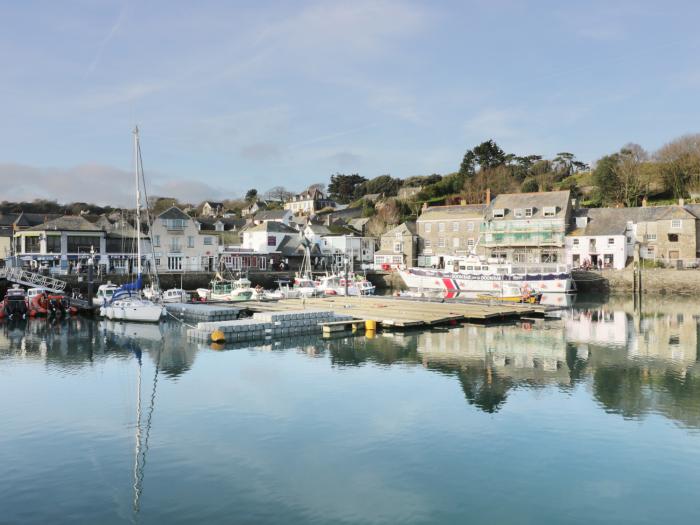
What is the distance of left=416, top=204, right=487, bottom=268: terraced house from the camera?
71.9 meters

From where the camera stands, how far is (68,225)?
183 ft

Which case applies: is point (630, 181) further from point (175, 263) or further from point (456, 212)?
point (175, 263)

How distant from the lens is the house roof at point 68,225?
2169 inches

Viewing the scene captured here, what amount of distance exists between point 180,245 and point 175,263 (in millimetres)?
1943

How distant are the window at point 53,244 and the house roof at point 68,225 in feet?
2.72

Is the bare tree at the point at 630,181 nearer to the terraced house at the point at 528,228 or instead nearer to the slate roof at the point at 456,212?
the terraced house at the point at 528,228

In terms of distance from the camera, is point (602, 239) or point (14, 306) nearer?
point (14, 306)

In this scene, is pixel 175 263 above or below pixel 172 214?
below

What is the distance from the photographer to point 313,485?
39.8 ft

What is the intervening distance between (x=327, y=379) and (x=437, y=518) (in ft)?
36.4

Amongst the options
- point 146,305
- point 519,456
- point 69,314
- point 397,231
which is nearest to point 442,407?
point 519,456

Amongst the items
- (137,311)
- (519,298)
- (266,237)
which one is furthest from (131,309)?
(266,237)

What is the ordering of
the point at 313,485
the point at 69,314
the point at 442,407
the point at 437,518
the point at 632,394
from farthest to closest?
the point at 69,314 → the point at 632,394 → the point at 442,407 → the point at 313,485 → the point at 437,518

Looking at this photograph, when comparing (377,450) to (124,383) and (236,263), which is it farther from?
(236,263)
